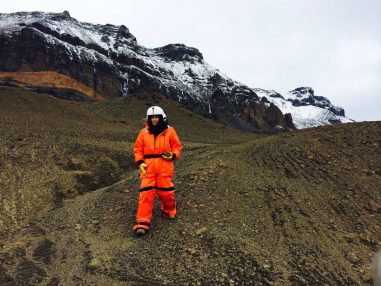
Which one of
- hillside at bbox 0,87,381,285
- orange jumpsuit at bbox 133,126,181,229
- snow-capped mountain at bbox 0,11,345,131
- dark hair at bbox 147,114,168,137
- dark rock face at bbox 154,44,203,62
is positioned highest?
→ dark rock face at bbox 154,44,203,62

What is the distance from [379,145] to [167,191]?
8091 millimetres

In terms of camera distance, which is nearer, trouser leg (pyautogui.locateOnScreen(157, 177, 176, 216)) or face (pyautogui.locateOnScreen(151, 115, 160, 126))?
trouser leg (pyautogui.locateOnScreen(157, 177, 176, 216))

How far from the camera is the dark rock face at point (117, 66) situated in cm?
11275

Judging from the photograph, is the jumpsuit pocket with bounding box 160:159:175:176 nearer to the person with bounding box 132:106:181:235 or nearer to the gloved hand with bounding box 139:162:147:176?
the person with bounding box 132:106:181:235

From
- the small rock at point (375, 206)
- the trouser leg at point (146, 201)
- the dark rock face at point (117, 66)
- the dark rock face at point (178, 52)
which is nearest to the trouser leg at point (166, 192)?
the trouser leg at point (146, 201)

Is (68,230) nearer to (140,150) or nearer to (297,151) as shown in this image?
(140,150)

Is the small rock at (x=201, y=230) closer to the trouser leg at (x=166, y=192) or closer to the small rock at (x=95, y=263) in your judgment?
the trouser leg at (x=166, y=192)

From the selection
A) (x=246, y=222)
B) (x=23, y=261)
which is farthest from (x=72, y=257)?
(x=246, y=222)

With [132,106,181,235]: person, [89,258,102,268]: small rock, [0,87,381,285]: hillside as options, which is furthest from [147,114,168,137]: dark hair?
[89,258,102,268]: small rock

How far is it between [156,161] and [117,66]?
417 ft

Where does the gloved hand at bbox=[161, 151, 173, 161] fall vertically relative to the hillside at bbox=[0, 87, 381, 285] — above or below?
above

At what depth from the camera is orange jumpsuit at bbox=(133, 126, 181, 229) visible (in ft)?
27.5

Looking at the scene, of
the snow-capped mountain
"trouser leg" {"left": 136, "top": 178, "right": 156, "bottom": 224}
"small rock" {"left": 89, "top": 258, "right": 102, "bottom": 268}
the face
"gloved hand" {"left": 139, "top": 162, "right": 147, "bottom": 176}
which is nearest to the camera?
"small rock" {"left": 89, "top": 258, "right": 102, "bottom": 268}

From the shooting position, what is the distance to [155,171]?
28.0 ft
